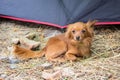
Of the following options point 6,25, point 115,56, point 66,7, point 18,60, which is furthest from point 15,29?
point 115,56

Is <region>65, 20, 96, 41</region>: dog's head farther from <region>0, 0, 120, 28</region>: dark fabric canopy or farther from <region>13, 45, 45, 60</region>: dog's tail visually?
<region>0, 0, 120, 28</region>: dark fabric canopy

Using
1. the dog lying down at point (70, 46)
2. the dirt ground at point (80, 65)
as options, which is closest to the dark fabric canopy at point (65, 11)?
the dirt ground at point (80, 65)

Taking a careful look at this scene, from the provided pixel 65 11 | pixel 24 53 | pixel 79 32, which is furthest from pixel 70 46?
pixel 65 11

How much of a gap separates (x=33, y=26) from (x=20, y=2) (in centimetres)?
45

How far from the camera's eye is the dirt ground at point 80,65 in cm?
358

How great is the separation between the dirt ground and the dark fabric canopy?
288mm

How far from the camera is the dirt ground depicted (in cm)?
358

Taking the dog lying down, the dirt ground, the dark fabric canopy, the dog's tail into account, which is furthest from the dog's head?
the dark fabric canopy

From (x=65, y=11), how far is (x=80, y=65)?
1235mm

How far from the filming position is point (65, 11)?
4.82 metres

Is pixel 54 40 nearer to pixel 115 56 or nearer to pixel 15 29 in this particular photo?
pixel 115 56

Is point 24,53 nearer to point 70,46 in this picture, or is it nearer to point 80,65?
point 70,46

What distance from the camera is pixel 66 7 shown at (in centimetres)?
483

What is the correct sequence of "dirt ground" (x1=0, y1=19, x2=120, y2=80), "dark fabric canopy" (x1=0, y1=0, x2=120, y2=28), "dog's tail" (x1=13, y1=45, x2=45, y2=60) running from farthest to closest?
"dark fabric canopy" (x1=0, y1=0, x2=120, y2=28) < "dog's tail" (x1=13, y1=45, x2=45, y2=60) < "dirt ground" (x1=0, y1=19, x2=120, y2=80)
